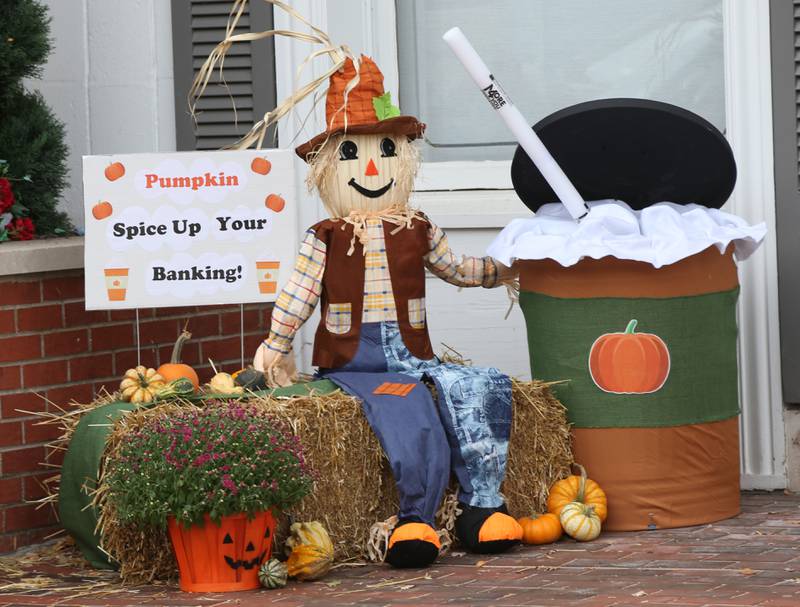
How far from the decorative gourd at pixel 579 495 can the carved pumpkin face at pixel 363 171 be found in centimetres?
115

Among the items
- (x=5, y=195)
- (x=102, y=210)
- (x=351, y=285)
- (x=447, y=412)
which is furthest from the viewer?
(x=5, y=195)

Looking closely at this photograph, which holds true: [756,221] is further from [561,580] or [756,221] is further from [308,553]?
[308,553]

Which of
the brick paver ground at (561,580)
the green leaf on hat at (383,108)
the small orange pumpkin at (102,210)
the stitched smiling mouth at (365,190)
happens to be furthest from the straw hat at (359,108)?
the brick paver ground at (561,580)

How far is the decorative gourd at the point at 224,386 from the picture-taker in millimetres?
4980

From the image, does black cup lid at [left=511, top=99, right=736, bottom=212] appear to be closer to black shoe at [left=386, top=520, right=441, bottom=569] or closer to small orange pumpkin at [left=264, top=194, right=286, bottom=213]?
small orange pumpkin at [left=264, top=194, right=286, bottom=213]

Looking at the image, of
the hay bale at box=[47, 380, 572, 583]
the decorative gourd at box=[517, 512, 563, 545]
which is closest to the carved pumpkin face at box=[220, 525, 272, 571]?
the hay bale at box=[47, 380, 572, 583]

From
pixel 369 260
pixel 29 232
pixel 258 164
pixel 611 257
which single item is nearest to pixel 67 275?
pixel 29 232

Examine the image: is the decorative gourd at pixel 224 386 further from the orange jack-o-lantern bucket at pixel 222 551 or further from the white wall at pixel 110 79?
the white wall at pixel 110 79

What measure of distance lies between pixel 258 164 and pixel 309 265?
0.50 meters

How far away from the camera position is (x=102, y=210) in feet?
17.6

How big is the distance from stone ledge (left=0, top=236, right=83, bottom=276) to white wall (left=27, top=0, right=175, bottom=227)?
103 cm

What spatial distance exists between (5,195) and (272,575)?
1.89m

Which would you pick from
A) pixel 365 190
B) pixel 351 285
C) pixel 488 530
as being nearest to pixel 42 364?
pixel 351 285

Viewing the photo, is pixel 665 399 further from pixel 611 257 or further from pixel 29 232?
pixel 29 232
